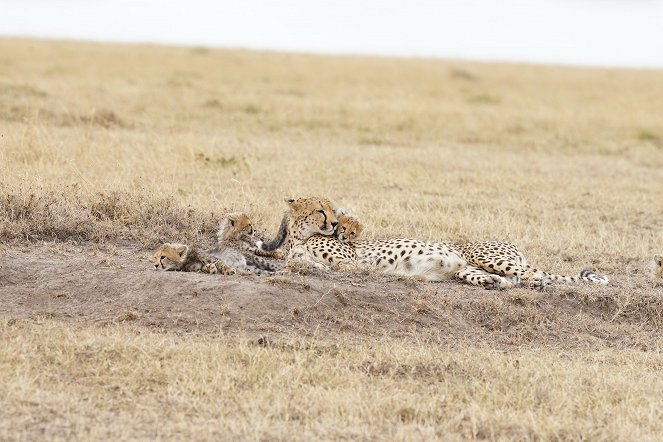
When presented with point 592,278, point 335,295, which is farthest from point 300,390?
point 592,278

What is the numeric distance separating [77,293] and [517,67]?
134 feet

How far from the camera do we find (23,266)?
250 inches

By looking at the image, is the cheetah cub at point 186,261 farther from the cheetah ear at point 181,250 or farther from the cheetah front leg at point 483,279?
the cheetah front leg at point 483,279

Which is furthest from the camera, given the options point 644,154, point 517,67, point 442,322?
point 517,67

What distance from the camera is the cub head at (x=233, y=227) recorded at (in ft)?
23.7

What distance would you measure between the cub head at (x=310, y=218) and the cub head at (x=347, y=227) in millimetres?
53

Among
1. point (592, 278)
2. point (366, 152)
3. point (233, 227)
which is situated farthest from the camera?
point (366, 152)

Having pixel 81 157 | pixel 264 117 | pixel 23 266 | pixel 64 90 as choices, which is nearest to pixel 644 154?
pixel 264 117

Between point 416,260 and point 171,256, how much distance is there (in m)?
1.62

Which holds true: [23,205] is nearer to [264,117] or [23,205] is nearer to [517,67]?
[264,117]

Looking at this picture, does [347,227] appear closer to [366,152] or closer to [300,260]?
[300,260]

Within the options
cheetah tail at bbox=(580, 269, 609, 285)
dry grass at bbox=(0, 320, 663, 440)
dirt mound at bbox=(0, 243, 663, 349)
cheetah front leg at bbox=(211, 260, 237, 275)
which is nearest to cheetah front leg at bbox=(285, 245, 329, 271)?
dirt mound at bbox=(0, 243, 663, 349)

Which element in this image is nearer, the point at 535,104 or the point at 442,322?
the point at 442,322

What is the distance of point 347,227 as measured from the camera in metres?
7.28
